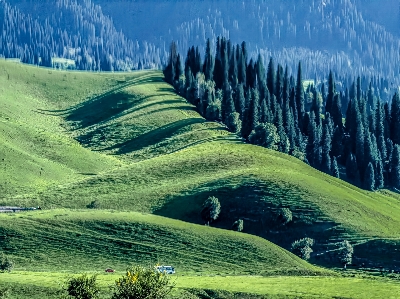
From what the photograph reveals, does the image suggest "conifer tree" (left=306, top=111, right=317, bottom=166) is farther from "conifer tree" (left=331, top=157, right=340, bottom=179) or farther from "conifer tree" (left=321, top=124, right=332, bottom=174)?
"conifer tree" (left=331, top=157, right=340, bottom=179)

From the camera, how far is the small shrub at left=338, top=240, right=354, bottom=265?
350 ft

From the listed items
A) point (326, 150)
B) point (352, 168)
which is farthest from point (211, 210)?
point (326, 150)

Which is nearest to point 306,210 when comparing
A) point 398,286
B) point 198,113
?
point 398,286

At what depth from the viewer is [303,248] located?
109 metres

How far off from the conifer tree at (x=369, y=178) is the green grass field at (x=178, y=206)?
477cm

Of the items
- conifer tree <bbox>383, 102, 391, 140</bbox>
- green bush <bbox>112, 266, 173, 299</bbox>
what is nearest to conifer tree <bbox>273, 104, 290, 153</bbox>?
conifer tree <bbox>383, 102, 391, 140</bbox>

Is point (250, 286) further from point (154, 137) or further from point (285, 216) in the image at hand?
point (154, 137)

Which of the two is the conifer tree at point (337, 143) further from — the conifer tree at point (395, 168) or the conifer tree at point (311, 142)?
the conifer tree at point (395, 168)

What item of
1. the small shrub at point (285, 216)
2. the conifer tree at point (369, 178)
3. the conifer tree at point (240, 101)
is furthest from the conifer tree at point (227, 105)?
the small shrub at point (285, 216)

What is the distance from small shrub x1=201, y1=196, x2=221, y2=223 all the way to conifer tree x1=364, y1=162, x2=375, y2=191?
57223mm

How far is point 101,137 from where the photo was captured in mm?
195125

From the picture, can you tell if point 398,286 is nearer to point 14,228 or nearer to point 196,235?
point 196,235

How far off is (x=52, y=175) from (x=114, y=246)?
5199 cm

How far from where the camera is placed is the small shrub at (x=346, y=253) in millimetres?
106738
